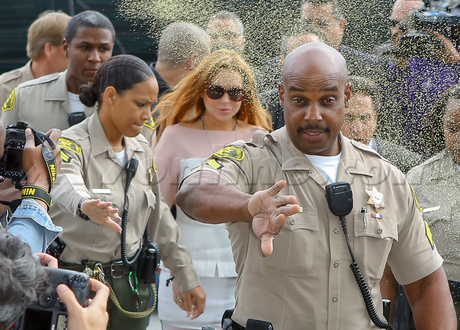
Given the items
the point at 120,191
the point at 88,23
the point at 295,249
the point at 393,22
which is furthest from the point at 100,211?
the point at 393,22

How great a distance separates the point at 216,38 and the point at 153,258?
1388 millimetres

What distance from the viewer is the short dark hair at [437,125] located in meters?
3.21

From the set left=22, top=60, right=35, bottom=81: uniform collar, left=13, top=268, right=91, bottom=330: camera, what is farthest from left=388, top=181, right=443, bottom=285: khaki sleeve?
left=22, top=60, right=35, bottom=81: uniform collar

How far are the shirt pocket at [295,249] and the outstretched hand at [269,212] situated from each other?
1.04 ft

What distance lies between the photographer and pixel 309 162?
2.30 m

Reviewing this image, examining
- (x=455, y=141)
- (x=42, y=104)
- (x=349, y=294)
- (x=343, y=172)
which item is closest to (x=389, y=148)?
(x=455, y=141)

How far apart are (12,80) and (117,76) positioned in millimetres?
1300

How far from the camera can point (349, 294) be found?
2.18 m

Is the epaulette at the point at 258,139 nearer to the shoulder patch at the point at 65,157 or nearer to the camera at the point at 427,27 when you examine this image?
the shoulder patch at the point at 65,157

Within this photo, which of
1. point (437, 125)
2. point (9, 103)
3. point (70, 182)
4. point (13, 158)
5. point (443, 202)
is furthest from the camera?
point (9, 103)

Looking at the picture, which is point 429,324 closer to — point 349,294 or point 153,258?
point 349,294

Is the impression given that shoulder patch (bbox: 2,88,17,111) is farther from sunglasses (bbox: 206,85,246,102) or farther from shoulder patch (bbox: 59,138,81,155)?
sunglasses (bbox: 206,85,246,102)

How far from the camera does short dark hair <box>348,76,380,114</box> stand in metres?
3.38

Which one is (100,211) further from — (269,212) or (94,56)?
(94,56)
